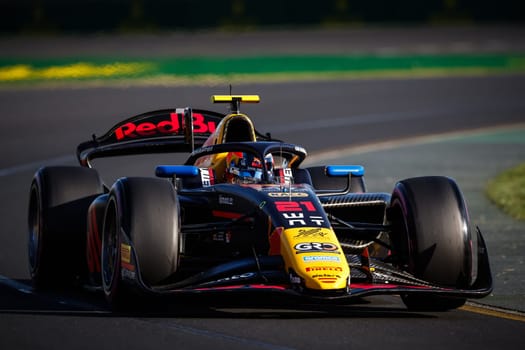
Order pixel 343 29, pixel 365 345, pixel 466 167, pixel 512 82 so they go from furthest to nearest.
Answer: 1. pixel 343 29
2. pixel 512 82
3. pixel 466 167
4. pixel 365 345

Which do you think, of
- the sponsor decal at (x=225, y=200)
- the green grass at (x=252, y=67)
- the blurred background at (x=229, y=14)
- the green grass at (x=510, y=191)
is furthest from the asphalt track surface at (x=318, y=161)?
the blurred background at (x=229, y=14)

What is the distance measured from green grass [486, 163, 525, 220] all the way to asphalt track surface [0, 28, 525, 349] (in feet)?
0.82

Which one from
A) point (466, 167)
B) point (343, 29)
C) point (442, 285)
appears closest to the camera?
point (442, 285)

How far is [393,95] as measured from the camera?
38344 millimetres

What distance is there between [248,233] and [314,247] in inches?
40.2

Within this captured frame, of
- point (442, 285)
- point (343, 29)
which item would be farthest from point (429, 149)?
point (343, 29)

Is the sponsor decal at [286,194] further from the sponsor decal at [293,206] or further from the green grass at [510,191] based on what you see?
the green grass at [510,191]

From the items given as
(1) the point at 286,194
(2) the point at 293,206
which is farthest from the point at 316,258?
(1) the point at 286,194

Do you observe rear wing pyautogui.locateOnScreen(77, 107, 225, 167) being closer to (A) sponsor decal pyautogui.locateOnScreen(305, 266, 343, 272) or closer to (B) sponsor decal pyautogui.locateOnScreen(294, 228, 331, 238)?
(B) sponsor decal pyautogui.locateOnScreen(294, 228, 331, 238)

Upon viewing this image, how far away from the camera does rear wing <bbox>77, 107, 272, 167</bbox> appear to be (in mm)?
13688

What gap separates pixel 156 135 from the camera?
14.1 meters

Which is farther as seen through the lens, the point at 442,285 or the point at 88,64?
the point at 88,64

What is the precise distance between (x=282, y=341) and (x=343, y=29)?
168 ft

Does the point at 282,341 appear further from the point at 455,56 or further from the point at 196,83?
the point at 455,56
